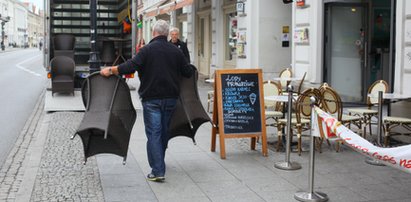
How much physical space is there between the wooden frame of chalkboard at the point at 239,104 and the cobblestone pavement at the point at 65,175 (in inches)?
73.9

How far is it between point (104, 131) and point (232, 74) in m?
2.32

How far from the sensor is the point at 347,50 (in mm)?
13086

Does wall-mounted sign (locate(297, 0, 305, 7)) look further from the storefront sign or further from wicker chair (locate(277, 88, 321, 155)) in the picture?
wicker chair (locate(277, 88, 321, 155))

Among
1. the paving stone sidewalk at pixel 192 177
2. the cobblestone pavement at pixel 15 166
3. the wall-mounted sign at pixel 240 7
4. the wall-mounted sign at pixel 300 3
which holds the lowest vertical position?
the cobblestone pavement at pixel 15 166

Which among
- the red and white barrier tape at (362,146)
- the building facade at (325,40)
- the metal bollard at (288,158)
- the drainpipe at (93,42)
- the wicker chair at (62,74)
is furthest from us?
the wicker chair at (62,74)

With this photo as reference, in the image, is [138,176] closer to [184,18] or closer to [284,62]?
[284,62]

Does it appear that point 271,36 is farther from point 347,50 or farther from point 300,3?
point 347,50

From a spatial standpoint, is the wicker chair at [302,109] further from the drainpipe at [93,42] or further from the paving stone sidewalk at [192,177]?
the drainpipe at [93,42]

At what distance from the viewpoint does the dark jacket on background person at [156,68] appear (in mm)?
6492

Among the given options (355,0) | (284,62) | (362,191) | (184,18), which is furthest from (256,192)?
(184,18)

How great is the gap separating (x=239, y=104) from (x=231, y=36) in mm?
12165

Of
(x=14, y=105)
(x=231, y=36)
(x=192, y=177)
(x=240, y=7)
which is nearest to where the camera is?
(x=192, y=177)

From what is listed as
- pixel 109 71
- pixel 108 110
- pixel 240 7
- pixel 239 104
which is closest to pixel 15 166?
pixel 108 110

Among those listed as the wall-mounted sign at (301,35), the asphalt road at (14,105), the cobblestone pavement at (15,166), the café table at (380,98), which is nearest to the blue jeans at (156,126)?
the cobblestone pavement at (15,166)
